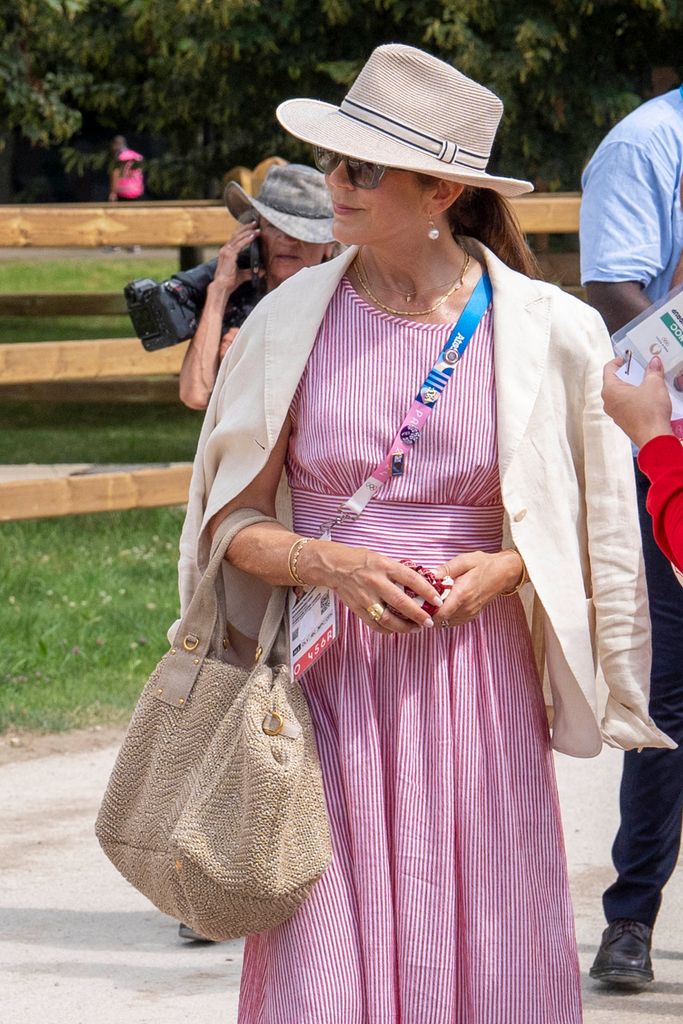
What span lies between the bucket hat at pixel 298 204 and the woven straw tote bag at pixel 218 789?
1.84 metres

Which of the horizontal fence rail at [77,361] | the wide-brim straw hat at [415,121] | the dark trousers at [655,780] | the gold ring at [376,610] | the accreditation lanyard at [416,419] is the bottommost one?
the horizontal fence rail at [77,361]

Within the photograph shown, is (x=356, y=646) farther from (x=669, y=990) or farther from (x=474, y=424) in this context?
(x=669, y=990)

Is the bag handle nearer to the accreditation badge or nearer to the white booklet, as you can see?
Result: the accreditation badge

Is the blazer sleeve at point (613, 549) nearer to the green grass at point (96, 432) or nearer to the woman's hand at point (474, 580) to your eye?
the woman's hand at point (474, 580)

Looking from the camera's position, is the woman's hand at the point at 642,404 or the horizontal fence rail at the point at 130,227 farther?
the horizontal fence rail at the point at 130,227

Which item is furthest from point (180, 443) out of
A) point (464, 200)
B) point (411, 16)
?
point (464, 200)

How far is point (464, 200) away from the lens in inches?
126

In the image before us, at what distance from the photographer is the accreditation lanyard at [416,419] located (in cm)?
291

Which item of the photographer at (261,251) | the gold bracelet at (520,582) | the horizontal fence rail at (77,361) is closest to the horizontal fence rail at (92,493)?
the horizontal fence rail at (77,361)

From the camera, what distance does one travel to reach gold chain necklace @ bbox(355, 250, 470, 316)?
3033 mm

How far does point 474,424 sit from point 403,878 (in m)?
0.76

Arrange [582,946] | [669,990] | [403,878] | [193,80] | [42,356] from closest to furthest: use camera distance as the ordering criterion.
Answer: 1. [403,878]
2. [669,990]
3. [582,946]
4. [42,356]
5. [193,80]

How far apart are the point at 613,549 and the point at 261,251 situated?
219 cm

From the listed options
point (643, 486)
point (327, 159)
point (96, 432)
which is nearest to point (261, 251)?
point (643, 486)
